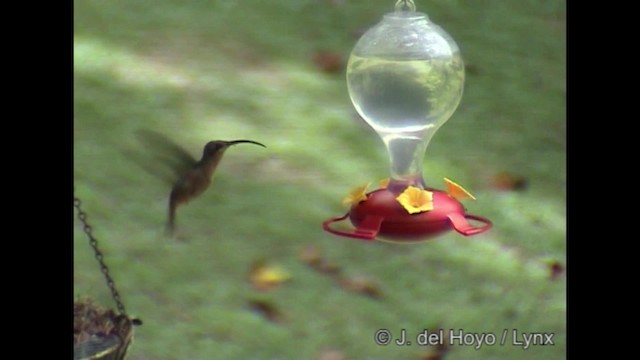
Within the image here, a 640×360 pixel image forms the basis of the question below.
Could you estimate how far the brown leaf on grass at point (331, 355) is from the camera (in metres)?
3.20

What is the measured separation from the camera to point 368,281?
315 centimetres

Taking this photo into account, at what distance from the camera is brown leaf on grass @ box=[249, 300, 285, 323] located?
3160 millimetres

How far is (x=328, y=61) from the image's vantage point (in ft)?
10.0

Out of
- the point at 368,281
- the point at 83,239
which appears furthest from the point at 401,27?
the point at 83,239

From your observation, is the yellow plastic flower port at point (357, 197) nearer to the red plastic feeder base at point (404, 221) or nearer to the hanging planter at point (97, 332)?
the red plastic feeder base at point (404, 221)

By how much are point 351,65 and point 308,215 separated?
715 millimetres

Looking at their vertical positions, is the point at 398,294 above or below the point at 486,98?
below

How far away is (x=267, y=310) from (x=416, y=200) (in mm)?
1008

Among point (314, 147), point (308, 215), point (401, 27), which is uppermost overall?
point (401, 27)

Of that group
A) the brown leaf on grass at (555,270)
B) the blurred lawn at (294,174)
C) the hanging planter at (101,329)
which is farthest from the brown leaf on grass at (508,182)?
the hanging planter at (101,329)

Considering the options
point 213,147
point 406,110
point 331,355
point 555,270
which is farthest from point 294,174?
point 555,270

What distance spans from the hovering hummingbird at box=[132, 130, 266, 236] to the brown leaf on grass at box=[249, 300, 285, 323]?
37 centimetres

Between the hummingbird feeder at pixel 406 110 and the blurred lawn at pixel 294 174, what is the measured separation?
589 mm

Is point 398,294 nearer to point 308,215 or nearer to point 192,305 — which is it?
point 308,215
